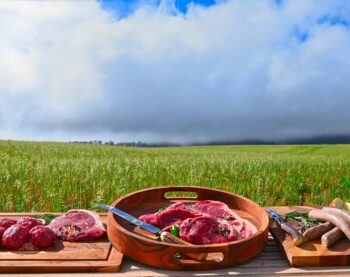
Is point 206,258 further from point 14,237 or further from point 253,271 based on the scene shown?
point 14,237

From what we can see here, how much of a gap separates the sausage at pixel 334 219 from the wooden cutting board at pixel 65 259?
5.97ft

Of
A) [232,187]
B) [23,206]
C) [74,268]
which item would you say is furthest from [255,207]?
[232,187]

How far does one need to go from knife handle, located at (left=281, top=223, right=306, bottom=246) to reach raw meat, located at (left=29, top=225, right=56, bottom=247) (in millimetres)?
1990

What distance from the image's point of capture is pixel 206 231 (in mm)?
3254

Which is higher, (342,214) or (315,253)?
(342,214)

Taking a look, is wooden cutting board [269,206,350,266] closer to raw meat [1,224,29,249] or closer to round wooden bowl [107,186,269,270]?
round wooden bowl [107,186,269,270]

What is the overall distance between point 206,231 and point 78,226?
3.91 feet

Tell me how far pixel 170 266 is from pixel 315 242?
1.29 meters

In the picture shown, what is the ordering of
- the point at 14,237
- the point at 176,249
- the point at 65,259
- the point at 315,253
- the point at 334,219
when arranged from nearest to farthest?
the point at 176,249 → the point at 65,259 → the point at 315,253 → the point at 14,237 → the point at 334,219

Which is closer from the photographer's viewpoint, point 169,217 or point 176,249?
point 176,249

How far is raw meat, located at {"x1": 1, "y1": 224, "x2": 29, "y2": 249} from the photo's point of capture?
3.23m

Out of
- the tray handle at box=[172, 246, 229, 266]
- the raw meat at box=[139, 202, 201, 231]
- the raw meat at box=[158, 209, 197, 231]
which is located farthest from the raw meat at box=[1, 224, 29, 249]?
the tray handle at box=[172, 246, 229, 266]

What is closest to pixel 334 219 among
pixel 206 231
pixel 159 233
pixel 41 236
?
pixel 206 231

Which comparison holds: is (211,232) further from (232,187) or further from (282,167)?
(282,167)
